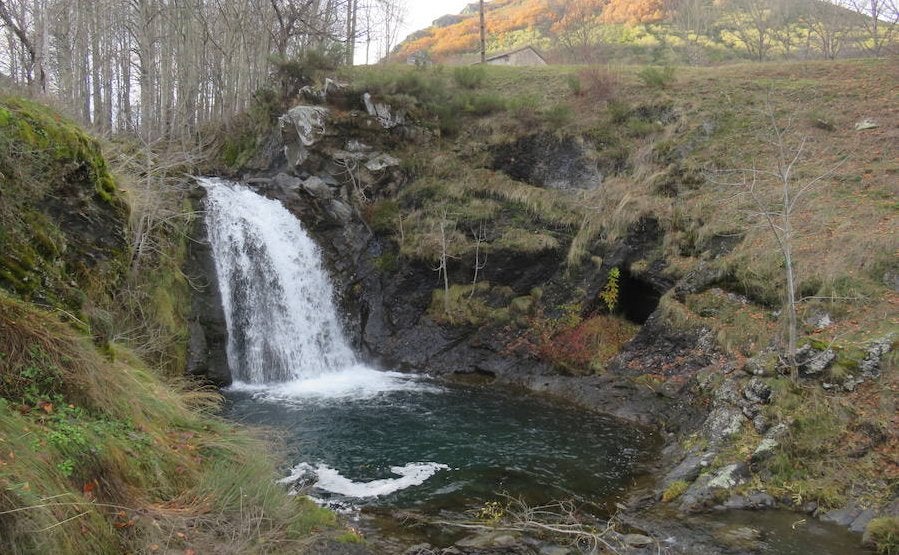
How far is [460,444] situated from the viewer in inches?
434

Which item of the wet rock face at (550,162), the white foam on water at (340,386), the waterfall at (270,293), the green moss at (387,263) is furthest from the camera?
the wet rock face at (550,162)

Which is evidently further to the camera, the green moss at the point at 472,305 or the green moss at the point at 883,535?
the green moss at the point at 472,305

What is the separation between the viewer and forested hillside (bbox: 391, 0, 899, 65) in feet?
115

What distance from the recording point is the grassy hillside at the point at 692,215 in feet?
31.2

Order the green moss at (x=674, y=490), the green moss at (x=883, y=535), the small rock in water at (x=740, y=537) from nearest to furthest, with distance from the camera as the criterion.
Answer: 1. the green moss at (x=883, y=535)
2. the small rock in water at (x=740, y=537)
3. the green moss at (x=674, y=490)

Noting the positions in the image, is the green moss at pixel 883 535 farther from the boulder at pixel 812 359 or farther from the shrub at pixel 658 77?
the shrub at pixel 658 77

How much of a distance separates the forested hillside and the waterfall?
663 inches

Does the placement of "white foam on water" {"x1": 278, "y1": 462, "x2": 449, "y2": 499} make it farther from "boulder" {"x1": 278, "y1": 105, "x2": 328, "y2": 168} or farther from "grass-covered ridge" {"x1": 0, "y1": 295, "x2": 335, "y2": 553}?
"boulder" {"x1": 278, "y1": 105, "x2": 328, "y2": 168}

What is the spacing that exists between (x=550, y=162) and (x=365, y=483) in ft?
45.4

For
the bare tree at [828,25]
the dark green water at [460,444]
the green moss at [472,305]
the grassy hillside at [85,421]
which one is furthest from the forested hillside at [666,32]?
the grassy hillside at [85,421]

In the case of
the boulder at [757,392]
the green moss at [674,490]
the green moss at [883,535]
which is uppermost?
the boulder at [757,392]

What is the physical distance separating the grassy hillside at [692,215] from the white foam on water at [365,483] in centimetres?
474

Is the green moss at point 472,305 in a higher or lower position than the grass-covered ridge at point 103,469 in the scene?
lower

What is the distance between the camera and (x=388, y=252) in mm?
18500
